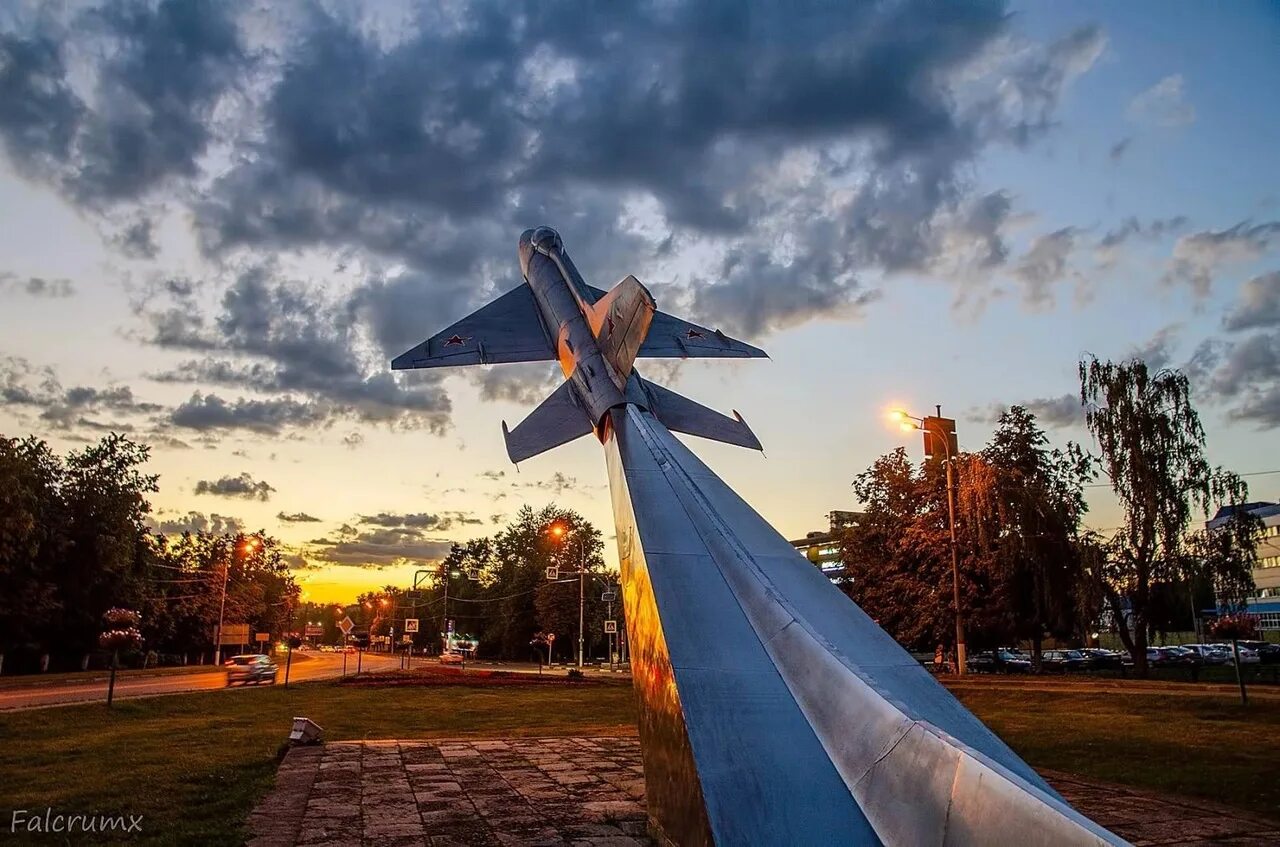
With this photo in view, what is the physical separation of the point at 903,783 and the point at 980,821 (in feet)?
2.43

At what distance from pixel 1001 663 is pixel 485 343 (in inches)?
1698

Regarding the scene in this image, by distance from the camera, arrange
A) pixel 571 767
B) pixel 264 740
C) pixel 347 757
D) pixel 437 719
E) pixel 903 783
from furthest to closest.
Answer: pixel 437 719, pixel 264 740, pixel 347 757, pixel 571 767, pixel 903 783

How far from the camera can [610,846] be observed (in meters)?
6.93

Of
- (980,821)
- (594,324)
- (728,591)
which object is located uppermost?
(594,324)

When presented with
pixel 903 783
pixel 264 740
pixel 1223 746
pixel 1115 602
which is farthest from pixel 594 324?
pixel 1115 602

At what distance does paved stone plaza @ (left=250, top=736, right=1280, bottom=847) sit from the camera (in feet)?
24.1

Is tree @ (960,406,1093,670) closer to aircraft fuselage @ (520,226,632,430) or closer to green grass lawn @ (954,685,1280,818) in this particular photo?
green grass lawn @ (954,685,1280,818)

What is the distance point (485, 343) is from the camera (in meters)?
12.9

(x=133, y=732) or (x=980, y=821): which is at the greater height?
(x=980, y=821)

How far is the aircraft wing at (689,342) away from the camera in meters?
13.4

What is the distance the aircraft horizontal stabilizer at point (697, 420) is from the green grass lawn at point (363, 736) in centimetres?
599

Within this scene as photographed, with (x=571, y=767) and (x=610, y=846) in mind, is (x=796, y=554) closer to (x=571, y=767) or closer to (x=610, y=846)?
(x=610, y=846)

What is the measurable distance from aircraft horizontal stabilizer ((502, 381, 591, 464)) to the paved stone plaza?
3.92 metres

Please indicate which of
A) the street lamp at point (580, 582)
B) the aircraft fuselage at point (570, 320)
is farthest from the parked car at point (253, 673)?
the aircraft fuselage at point (570, 320)
